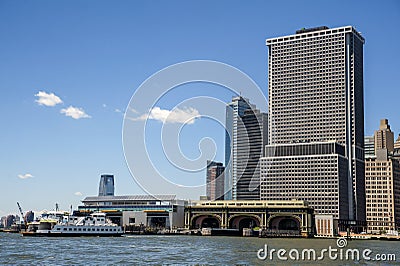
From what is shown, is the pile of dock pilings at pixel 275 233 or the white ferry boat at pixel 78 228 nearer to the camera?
the white ferry boat at pixel 78 228

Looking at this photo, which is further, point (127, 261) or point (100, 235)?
point (100, 235)

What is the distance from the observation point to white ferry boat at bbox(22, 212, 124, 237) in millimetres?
143000

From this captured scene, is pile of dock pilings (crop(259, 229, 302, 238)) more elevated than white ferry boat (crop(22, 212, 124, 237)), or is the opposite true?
white ferry boat (crop(22, 212, 124, 237))

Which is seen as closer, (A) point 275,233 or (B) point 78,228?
(B) point 78,228

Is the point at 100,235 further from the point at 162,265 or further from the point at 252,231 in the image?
the point at 162,265

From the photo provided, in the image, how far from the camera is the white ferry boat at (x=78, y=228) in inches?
5630

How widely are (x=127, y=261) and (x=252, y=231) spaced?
127706mm

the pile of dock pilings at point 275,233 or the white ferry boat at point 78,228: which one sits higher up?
the white ferry boat at point 78,228

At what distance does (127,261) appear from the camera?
237ft

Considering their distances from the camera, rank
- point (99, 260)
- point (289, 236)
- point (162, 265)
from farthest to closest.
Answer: point (289, 236)
point (99, 260)
point (162, 265)

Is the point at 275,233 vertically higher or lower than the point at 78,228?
lower

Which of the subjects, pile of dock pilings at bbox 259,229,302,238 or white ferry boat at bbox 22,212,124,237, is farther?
pile of dock pilings at bbox 259,229,302,238

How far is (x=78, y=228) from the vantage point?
145750mm

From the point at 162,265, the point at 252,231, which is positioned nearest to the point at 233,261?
the point at 162,265
